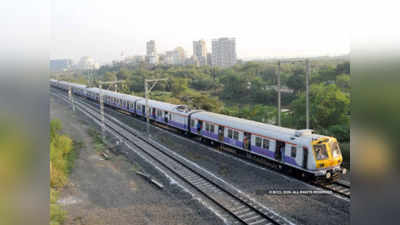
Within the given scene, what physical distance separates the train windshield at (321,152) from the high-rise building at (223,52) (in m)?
19.5

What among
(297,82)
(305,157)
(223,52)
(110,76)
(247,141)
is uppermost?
(223,52)

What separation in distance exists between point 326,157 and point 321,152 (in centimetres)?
23

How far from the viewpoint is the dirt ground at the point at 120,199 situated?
338 inches

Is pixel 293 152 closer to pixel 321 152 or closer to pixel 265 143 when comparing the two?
pixel 321 152

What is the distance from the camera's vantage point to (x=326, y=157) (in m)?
10.6

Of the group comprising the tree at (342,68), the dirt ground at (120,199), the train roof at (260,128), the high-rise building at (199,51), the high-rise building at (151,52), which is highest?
the high-rise building at (199,51)

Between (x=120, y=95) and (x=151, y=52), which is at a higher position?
(x=151, y=52)

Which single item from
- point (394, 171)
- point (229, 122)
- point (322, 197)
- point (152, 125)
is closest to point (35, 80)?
point (394, 171)

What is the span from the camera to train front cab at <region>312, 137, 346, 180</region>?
1051 centimetres

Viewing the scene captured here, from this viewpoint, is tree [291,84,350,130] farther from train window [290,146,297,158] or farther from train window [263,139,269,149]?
train window [290,146,297,158]

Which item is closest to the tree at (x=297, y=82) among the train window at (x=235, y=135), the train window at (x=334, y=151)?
the train window at (x=235, y=135)

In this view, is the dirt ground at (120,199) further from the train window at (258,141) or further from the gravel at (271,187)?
the train window at (258,141)

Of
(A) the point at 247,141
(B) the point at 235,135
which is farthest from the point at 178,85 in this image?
(A) the point at 247,141

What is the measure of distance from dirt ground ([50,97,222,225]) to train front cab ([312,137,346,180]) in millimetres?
4162
